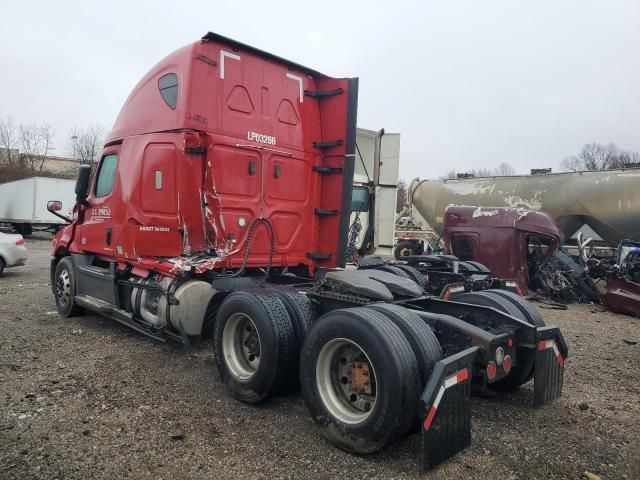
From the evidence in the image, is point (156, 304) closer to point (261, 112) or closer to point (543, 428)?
point (261, 112)

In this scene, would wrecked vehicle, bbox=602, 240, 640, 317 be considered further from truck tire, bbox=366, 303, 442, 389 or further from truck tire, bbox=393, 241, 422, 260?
truck tire, bbox=366, 303, 442, 389

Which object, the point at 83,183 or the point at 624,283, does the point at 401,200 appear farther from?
the point at 83,183

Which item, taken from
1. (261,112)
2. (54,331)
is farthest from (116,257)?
(261,112)

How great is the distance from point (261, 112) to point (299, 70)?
2.60 feet

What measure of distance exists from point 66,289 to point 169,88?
3.53 m

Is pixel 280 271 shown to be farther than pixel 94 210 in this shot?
No

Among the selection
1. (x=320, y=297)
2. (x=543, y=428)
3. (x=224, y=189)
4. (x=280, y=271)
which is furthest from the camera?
(x=280, y=271)

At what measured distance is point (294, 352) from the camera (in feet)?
12.6

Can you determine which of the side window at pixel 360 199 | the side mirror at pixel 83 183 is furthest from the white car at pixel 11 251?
the side window at pixel 360 199

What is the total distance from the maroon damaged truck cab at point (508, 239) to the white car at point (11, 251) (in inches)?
408

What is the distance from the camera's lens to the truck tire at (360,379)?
288cm

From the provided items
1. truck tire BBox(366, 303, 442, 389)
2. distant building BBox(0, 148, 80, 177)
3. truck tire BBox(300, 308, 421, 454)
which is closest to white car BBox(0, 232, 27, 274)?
truck tire BBox(300, 308, 421, 454)

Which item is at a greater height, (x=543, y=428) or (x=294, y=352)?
(x=294, y=352)

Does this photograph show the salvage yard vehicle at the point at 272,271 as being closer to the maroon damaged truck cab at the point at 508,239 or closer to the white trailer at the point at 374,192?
the white trailer at the point at 374,192
